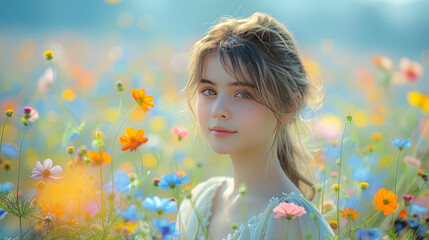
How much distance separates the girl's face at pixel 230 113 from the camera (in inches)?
49.2

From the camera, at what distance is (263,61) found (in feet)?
4.15

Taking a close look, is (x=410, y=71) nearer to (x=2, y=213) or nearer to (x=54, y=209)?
(x=54, y=209)

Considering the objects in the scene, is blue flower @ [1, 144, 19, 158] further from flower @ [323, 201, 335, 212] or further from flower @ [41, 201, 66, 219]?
flower @ [323, 201, 335, 212]

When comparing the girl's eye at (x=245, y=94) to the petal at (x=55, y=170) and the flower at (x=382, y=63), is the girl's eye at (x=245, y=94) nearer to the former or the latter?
the petal at (x=55, y=170)

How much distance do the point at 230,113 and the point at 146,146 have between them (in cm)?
137

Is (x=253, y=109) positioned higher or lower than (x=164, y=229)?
higher

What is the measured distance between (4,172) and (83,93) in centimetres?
166

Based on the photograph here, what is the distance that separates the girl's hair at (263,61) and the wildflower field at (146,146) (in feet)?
0.45

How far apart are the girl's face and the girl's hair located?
0.02m

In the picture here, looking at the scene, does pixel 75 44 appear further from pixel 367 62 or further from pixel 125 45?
pixel 367 62

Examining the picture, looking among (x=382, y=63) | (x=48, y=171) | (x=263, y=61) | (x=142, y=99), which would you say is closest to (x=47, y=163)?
(x=48, y=171)

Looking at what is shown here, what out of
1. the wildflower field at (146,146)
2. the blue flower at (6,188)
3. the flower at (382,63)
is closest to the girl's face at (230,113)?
the wildflower field at (146,146)

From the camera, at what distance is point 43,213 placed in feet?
3.66

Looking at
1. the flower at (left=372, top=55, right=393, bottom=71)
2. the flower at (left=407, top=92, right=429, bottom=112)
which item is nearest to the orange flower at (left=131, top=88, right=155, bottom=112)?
the flower at (left=407, top=92, right=429, bottom=112)
